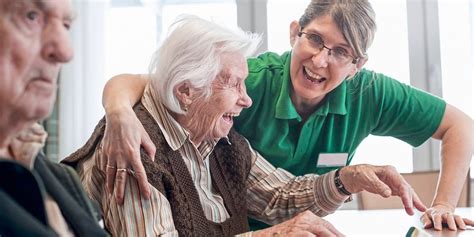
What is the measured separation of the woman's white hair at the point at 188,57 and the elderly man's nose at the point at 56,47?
2.61 feet

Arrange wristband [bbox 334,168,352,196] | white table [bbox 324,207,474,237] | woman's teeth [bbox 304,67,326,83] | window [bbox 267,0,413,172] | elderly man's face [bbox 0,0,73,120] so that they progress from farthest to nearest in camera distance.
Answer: window [bbox 267,0,413,172], woman's teeth [bbox 304,67,326,83], wristband [bbox 334,168,352,196], white table [bbox 324,207,474,237], elderly man's face [bbox 0,0,73,120]

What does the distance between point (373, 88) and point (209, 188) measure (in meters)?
0.62

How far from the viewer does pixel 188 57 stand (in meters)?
1.46

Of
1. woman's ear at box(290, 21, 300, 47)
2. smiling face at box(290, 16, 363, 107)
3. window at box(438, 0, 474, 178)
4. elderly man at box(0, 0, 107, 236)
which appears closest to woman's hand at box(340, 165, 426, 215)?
smiling face at box(290, 16, 363, 107)

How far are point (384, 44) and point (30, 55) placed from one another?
336 centimetres

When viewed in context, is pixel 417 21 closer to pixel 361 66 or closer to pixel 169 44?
pixel 361 66

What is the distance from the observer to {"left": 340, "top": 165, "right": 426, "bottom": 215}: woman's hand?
61.4 inches

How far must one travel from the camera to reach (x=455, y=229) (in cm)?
162

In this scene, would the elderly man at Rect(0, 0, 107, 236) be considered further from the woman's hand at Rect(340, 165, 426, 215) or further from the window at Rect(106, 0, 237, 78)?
the window at Rect(106, 0, 237, 78)

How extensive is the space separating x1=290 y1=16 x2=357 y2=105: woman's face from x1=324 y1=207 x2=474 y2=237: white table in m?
0.39

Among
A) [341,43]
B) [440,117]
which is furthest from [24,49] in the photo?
[440,117]

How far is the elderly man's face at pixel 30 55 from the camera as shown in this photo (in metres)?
0.62

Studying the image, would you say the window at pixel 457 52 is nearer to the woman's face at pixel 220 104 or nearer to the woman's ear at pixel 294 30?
the woman's ear at pixel 294 30

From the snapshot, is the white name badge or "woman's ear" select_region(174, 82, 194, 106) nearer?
"woman's ear" select_region(174, 82, 194, 106)
